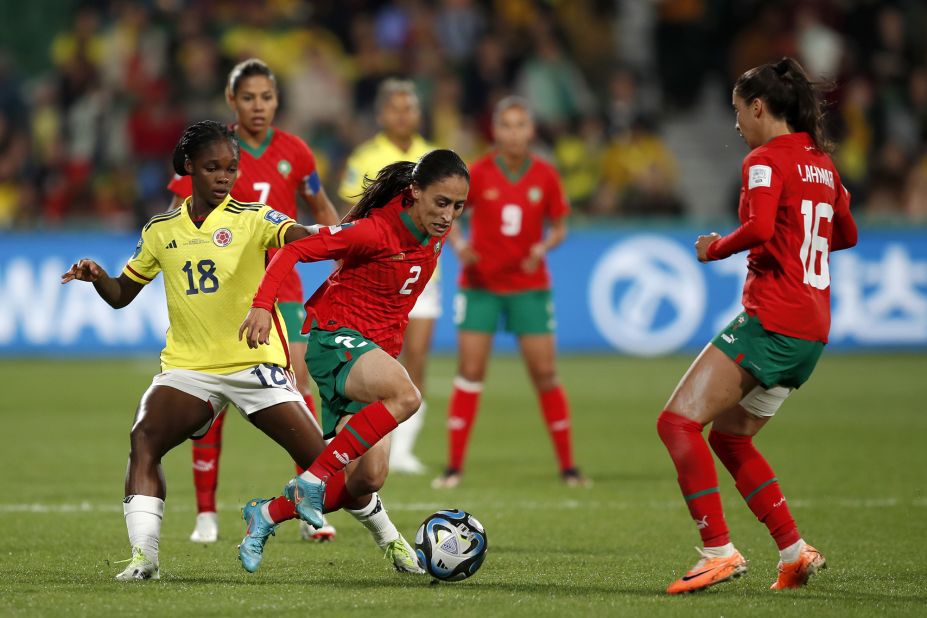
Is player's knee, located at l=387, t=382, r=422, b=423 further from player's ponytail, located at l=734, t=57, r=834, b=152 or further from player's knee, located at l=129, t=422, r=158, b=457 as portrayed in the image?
player's ponytail, located at l=734, t=57, r=834, b=152

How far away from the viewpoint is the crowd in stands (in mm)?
18375

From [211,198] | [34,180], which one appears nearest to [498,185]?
[211,198]

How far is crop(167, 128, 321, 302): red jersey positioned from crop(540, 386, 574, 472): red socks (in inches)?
102

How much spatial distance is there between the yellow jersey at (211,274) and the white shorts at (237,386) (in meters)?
0.03

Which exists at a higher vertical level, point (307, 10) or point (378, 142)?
point (307, 10)

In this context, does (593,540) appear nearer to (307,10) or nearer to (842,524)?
(842,524)

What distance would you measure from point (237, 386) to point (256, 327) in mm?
502

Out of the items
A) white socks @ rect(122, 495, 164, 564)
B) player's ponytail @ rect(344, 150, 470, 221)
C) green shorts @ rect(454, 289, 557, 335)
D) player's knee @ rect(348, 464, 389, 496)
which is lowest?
white socks @ rect(122, 495, 164, 564)

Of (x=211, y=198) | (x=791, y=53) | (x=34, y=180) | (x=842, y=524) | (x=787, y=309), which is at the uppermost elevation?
(x=791, y=53)

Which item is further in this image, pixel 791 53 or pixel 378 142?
pixel 791 53

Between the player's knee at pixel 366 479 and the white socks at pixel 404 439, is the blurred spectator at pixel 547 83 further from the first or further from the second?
the player's knee at pixel 366 479

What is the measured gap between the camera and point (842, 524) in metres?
7.75

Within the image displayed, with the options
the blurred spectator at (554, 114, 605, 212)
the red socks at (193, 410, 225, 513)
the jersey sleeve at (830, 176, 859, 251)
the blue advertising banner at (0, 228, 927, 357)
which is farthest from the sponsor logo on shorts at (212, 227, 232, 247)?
the blurred spectator at (554, 114, 605, 212)

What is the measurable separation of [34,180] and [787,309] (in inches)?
572
